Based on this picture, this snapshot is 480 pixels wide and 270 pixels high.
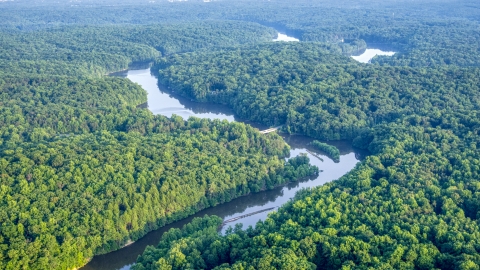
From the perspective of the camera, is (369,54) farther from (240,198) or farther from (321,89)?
(240,198)

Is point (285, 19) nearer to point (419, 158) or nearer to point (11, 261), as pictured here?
point (419, 158)

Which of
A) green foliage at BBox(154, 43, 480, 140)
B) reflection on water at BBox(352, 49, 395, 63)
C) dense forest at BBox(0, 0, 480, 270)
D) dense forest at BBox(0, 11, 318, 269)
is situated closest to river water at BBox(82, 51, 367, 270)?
dense forest at BBox(0, 11, 318, 269)

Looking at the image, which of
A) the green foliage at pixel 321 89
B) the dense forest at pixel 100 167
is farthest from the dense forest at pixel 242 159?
the green foliage at pixel 321 89

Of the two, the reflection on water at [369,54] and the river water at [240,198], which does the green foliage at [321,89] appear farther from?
the reflection on water at [369,54]

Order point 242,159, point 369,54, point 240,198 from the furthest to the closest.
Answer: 1. point 369,54
2. point 242,159
3. point 240,198

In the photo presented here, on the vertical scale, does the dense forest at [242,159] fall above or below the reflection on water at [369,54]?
above

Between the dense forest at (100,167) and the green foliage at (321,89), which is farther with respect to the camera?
the green foliage at (321,89)

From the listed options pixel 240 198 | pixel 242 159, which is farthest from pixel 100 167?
pixel 242 159
